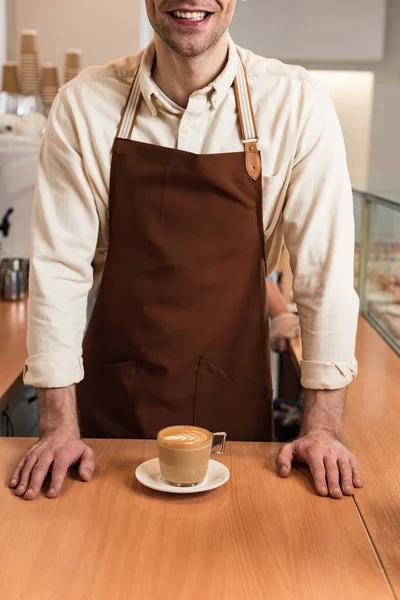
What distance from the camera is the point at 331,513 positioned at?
1.25 meters

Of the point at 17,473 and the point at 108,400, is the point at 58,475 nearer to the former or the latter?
the point at 17,473

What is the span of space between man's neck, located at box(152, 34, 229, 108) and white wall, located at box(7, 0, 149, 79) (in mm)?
2560

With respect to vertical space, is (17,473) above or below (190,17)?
below

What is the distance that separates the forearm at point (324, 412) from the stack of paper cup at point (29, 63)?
9.72 ft

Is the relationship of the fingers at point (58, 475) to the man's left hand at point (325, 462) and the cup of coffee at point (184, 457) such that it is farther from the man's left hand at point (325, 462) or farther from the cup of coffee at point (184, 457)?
the man's left hand at point (325, 462)

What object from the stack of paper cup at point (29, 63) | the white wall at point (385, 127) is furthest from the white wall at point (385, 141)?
the stack of paper cup at point (29, 63)

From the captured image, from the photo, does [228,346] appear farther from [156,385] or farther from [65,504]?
[65,504]

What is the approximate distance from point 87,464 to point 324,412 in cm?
40

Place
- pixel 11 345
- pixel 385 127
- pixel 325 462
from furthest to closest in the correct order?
pixel 385 127 → pixel 11 345 → pixel 325 462

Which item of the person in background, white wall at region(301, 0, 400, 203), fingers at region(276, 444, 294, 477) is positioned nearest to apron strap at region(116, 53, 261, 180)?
fingers at region(276, 444, 294, 477)

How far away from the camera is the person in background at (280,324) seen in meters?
2.91

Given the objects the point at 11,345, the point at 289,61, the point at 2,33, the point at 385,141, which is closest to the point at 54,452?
the point at 11,345

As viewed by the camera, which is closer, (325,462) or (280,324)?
(325,462)

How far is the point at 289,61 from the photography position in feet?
16.7
